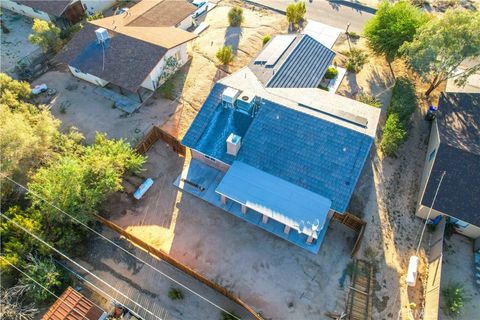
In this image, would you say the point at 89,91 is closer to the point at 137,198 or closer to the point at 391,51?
the point at 137,198

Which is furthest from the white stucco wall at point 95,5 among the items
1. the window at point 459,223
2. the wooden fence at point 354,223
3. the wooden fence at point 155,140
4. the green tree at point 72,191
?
the window at point 459,223

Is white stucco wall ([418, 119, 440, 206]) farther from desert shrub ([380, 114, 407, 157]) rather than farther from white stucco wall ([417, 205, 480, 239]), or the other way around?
desert shrub ([380, 114, 407, 157])

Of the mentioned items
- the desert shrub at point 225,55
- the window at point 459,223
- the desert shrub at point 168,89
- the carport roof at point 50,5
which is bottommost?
the window at point 459,223

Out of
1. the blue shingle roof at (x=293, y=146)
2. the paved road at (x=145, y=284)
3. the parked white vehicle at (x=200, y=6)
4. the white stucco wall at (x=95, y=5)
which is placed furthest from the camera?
the parked white vehicle at (x=200, y=6)

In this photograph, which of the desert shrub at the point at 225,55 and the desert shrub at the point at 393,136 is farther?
the desert shrub at the point at 225,55

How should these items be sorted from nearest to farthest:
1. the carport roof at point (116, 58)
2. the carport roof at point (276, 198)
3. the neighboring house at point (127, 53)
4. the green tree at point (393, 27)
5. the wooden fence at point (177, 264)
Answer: the wooden fence at point (177, 264) → the carport roof at point (276, 198) → the carport roof at point (116, 58) → the neighboring house at point (127, 53) → the green tree at point (393, 27)

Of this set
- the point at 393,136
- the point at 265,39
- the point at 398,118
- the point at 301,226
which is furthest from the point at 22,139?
the point at 398,118

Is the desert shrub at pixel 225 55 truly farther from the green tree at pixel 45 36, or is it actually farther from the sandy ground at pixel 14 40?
the sandy ground at pixel 14 40

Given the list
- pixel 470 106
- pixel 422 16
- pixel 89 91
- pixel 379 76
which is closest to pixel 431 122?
pixel 470 106
